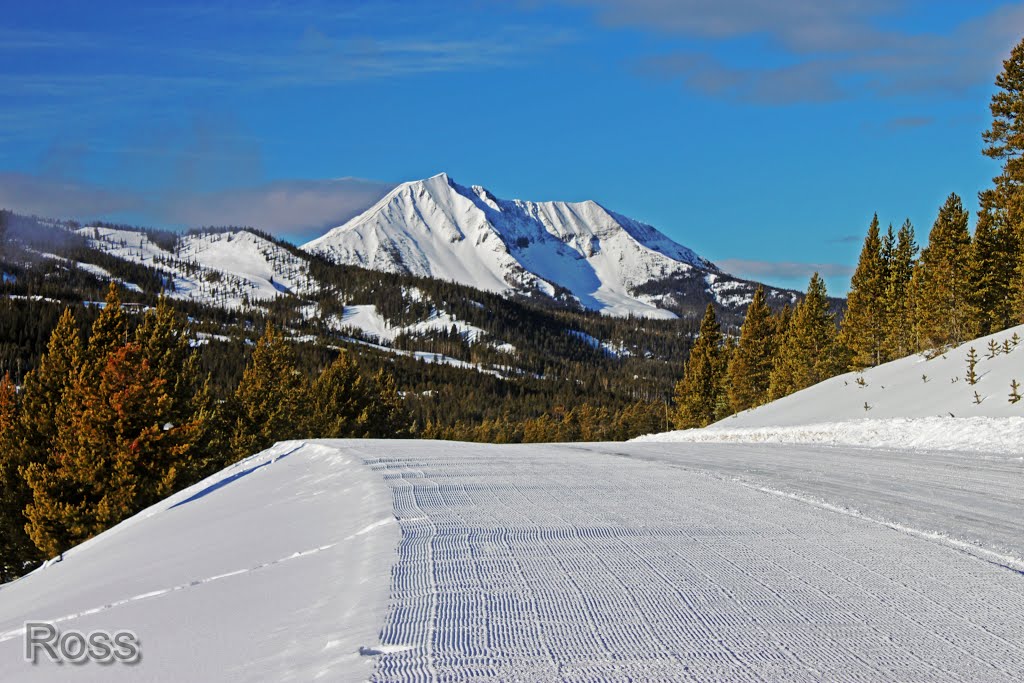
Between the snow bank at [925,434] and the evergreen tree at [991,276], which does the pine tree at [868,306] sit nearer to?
the evergreen tree at [991,276]

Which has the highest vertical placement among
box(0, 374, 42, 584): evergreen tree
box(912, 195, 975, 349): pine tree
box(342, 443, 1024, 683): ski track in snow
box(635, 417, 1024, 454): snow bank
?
box(912, 195, 975, 349): pine tree

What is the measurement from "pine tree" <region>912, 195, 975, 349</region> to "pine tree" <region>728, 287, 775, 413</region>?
48.0 ft

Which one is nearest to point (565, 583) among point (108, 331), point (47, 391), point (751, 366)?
point (108, 331)

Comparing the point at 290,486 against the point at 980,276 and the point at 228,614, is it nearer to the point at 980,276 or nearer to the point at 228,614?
the point at 228,614

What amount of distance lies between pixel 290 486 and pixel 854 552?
8.24 m

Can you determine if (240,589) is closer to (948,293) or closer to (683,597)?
(683,597)

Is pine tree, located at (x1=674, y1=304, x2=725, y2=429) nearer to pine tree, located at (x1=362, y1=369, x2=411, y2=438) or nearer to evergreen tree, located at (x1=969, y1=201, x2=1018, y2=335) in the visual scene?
evergreen tree, located at (x1=969, y1=201, x2=1018, y2=335)

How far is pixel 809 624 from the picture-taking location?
4215mm

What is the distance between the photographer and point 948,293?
43344 mm

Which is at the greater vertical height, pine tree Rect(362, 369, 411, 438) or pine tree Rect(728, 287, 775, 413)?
pine tree Rect(728, 287, 775, 413)

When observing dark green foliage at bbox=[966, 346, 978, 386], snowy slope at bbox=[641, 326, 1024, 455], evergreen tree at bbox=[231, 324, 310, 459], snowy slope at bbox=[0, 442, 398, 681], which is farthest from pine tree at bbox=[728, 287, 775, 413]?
snowy slope at bbox=[0, 442, 398, 681]

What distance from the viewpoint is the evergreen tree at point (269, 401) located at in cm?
5191

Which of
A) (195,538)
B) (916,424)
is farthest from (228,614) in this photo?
(916,424)

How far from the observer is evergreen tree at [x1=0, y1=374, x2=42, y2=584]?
32156 mm
